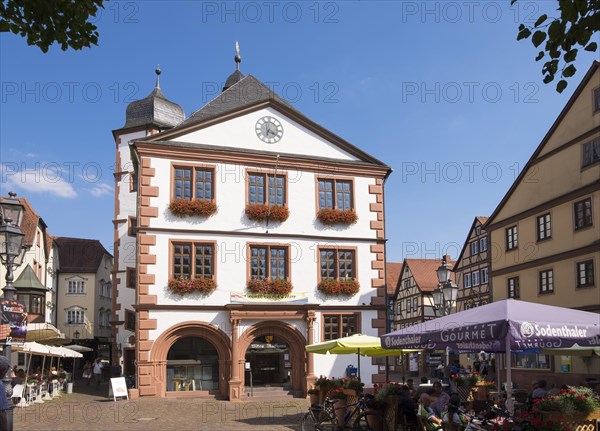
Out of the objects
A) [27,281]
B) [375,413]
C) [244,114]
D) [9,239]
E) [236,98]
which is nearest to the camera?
[9,239]

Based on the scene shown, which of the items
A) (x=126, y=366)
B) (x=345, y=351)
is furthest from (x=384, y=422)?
(x=126, y=366)

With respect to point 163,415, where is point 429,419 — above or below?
above

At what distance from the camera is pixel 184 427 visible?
17.3 meters

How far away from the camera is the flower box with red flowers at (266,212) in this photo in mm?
26359

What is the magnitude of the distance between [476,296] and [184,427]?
34872 mm

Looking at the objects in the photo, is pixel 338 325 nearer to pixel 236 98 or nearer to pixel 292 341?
pixel 292 341

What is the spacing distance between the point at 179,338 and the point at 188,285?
2042 millimetres

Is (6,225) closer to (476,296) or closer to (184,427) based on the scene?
(184,427)

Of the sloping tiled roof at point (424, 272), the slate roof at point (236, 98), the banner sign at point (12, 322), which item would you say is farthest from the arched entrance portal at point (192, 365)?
the sloping tiled roof at point (424, 272)

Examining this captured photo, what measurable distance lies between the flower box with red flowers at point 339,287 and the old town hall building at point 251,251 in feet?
0.19

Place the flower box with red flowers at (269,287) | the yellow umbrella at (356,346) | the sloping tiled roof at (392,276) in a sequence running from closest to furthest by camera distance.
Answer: the yellow umbrella at (356,346) < the flower box with red flowers at (269,287) < the sloping tiled roof at (392,276)

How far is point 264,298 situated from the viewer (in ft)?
85.6

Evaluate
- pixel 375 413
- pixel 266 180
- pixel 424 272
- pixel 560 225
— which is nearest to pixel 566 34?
pixel 375 413

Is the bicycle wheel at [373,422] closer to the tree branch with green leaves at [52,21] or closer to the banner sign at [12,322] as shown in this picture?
the banner sign at [12,322]
